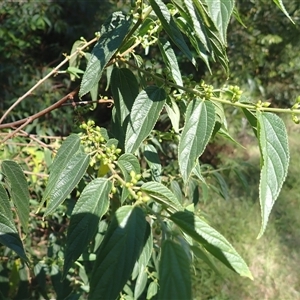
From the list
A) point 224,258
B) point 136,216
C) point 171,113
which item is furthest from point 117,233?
point 171,113

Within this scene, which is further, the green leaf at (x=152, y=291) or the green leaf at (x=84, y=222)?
the green leaf at (x=152, y=291)

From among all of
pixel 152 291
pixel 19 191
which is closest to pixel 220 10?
pixel 19 191

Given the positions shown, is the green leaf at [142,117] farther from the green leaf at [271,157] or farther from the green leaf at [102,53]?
the green leaf at [271,157]

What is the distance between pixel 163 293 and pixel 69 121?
2614 mm

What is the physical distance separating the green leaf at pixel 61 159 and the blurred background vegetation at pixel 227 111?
0.96 meters

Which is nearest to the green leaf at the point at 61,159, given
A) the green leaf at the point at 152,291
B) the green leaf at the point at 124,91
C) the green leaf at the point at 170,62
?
the green leaf at the point at 124,91

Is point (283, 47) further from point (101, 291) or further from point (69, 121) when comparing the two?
point (101, 291)

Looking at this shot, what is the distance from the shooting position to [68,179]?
78 centimetres

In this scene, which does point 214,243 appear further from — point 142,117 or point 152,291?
point 152,291

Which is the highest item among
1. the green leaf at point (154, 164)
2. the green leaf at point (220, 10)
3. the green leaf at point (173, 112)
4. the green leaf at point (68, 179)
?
the green leaf at point (220, 10)

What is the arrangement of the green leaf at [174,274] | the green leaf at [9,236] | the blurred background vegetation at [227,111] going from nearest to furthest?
the green leaf at [174,274], the green leaf at [9,236], the blurred background vegetation at [227,111]

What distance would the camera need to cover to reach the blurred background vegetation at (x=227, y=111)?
2.77 meters

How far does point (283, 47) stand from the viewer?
4320 mm

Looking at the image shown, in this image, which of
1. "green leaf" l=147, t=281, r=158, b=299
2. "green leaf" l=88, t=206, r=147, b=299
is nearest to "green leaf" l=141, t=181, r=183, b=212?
"green leaf" l=88, t=206, r=147, b=299
